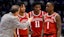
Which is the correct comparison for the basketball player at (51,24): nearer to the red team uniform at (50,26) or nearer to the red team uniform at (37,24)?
the red team uniform at (50,26)

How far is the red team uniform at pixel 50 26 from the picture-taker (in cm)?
671

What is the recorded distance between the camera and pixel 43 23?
684cm

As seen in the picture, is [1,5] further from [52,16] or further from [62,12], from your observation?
[52,16]

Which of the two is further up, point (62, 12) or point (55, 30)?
point (62, 12)

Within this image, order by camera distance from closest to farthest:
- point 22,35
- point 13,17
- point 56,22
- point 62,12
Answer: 1. point 13,17
2. point 56,22
3. point 22,35
4. point 62,12

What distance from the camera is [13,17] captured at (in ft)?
19.0

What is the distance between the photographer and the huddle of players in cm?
664

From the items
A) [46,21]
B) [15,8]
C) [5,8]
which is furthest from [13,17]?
[5,8]

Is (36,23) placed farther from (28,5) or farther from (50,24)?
(28,5)

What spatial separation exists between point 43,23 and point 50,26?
0.22 meters

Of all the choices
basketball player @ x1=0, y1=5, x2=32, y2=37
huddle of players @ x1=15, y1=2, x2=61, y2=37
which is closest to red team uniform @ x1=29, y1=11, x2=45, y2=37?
huddle of players @ x1=15, y1=2, x2=61, y2=37

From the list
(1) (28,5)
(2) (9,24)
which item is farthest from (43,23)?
(1) (28,5)

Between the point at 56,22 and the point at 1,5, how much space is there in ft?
16.7

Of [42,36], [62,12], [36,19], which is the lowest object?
[42,36]
